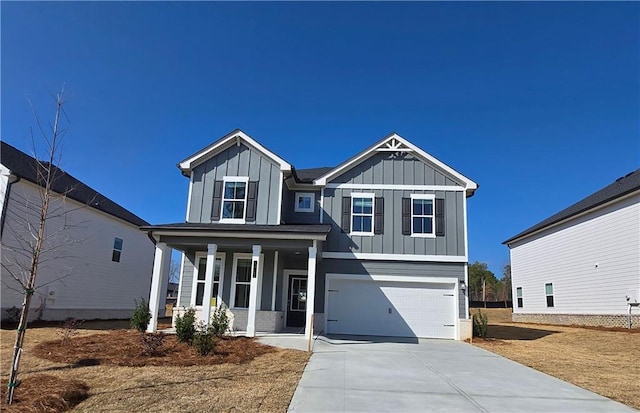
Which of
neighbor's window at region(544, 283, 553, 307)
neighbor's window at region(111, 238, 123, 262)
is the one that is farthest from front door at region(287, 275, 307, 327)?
neighbor's window at region(544, 283, 553, 307)

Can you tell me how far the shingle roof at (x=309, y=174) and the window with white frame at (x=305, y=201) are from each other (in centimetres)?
59

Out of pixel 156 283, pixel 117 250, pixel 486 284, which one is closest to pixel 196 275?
pixel 156 283

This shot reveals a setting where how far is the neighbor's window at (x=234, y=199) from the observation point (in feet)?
50.4

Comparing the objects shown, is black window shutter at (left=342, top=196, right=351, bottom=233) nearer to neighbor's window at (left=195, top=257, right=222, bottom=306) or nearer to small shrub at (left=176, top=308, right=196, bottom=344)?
neighbor's window at (left=195, top=257, right=222, bottom=306)

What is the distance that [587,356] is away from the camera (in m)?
11.4

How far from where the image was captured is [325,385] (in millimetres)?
7074

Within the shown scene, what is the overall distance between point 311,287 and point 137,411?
7.70 meters

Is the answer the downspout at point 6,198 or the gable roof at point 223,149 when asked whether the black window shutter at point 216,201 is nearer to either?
the gable roof at point 223,149

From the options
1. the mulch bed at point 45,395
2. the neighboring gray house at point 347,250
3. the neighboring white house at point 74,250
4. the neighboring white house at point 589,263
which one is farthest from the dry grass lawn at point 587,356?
the neighboring white house at point 74,250

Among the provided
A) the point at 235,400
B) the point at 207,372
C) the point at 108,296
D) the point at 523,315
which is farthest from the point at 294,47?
the point at 523,315

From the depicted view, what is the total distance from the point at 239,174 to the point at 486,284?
145 ft

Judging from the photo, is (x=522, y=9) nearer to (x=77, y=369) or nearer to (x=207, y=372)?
(x=207, y=372)

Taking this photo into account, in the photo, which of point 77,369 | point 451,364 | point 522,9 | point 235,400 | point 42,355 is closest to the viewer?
point 235,400

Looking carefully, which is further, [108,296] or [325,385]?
[108,296]
